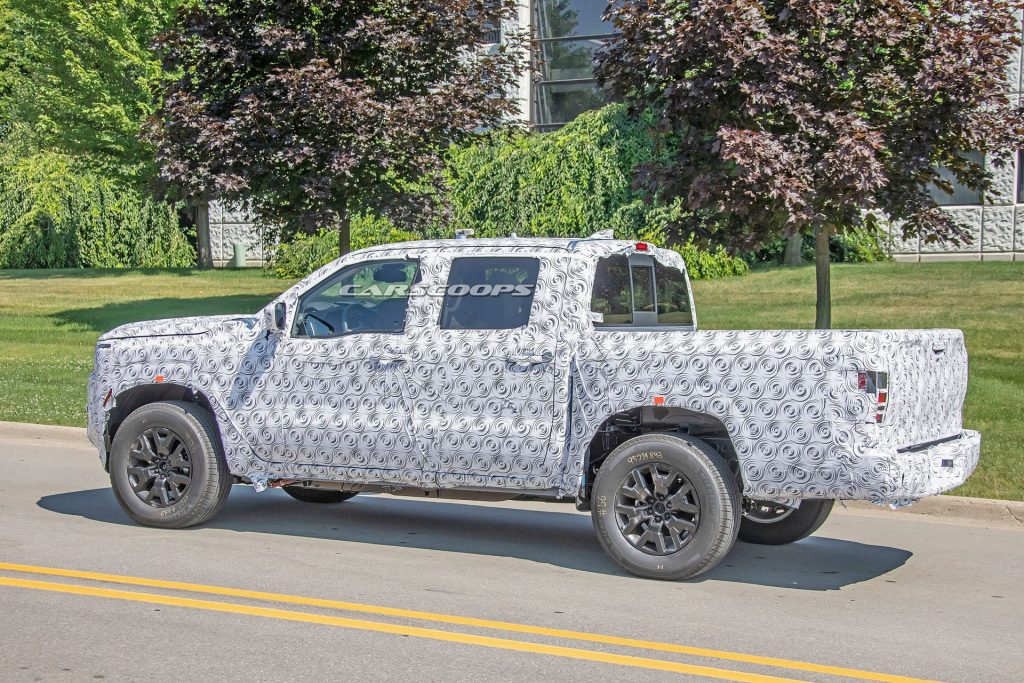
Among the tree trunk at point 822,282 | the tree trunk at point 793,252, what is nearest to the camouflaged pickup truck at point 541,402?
the tree trunk at point 822,282

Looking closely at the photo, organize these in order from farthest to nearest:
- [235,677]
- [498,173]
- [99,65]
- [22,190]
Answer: [22,190], [99,65], [498,173], [235,677]

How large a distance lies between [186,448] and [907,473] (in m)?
4.65

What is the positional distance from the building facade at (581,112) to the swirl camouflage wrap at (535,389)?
33.9ft

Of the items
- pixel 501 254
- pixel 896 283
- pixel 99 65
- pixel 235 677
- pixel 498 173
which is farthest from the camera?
pixel 99 65

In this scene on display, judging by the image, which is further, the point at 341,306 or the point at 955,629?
the point at 341,306

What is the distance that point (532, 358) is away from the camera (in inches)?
308

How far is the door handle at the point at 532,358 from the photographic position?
7801 mm

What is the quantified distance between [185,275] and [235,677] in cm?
2724

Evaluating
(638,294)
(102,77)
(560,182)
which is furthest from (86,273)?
(638,294)

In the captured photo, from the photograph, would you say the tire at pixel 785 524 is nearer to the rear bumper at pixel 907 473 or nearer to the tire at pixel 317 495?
the rear bumper at pixel 907 473

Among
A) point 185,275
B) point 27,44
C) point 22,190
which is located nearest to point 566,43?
point 185,275

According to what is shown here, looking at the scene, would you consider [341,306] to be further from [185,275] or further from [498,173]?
[185,275]

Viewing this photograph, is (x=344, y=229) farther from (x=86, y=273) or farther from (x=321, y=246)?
(x=86, y=273)

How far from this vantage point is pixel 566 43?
3058 centimetres
